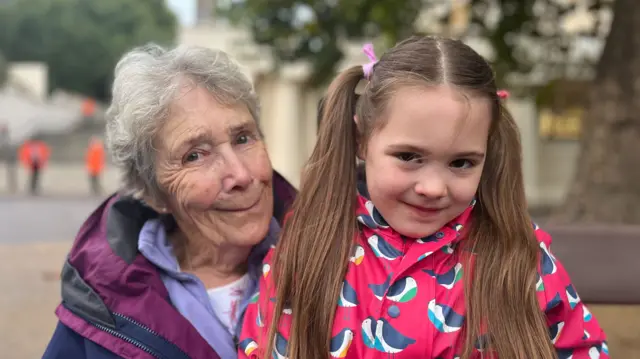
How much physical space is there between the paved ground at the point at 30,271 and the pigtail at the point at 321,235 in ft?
11.9

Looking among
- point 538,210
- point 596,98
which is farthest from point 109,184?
point 596,98

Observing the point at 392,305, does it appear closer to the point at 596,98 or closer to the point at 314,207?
the point at 314,207

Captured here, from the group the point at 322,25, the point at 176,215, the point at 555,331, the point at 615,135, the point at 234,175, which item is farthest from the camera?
the point at 322,25

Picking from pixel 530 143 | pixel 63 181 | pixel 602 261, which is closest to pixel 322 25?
pixel 602 261

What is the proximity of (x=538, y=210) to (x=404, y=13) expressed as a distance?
35.0 feet

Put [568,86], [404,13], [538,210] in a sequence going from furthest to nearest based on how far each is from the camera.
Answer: [538,210] < [568,86] < [404,13]

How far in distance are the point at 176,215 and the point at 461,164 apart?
101 centimetres

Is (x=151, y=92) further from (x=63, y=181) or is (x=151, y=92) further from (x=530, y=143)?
(x=63, y=181)

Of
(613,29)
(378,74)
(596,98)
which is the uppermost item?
(378,74)

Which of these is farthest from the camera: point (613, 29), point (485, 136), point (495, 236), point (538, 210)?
point (538, 210)

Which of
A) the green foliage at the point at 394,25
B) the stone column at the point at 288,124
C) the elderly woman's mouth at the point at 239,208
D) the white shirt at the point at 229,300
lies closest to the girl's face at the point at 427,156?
the elderly woman's mouth at the point at 239,208

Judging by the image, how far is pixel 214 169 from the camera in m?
2.13

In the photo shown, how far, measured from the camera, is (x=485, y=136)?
179 cm

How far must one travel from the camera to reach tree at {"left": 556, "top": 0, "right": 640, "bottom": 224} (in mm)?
7020
